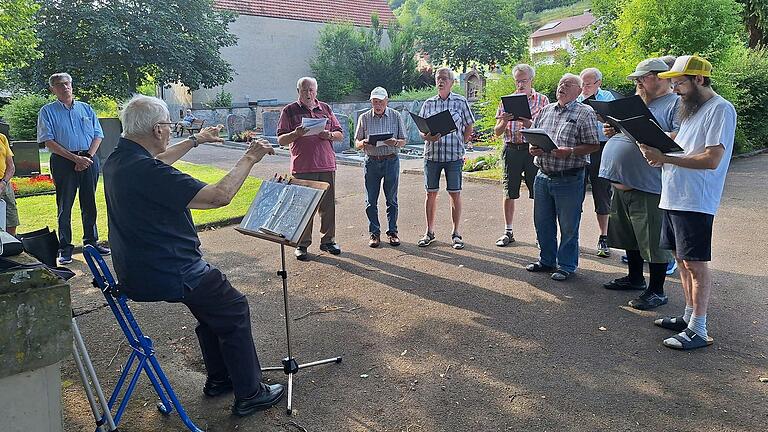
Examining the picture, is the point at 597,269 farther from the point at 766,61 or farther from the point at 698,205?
the point at 766,61

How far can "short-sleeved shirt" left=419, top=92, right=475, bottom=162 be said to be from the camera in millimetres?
6977

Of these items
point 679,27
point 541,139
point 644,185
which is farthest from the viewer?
point 679,27

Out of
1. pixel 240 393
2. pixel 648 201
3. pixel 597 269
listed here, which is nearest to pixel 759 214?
pixel 597 269

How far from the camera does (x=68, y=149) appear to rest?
6906mm

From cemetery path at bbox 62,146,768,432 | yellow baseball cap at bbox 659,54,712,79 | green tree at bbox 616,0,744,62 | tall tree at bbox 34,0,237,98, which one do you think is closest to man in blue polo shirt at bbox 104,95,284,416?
cemetery path at bbox 62,146,768,432

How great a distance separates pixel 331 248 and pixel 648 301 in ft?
11.7

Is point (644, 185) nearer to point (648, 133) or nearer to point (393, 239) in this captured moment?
point (648, 133)

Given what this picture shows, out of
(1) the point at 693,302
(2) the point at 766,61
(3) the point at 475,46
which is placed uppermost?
(3) the point at 475,46

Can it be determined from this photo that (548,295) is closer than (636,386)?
No

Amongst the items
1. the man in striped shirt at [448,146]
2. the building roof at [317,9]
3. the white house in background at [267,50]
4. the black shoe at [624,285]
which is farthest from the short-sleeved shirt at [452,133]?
the building roof at [317,9]

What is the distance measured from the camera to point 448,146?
22.9 feet

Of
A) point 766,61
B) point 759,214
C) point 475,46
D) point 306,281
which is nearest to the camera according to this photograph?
point 306,281

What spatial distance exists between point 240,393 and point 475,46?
4550 cm

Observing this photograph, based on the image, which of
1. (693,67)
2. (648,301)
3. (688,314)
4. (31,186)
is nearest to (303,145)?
(648,301)
